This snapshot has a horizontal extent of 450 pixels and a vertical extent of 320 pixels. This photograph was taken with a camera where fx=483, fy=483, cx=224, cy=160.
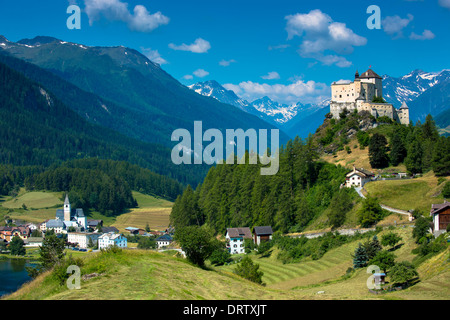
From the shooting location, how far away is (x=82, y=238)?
147 meters

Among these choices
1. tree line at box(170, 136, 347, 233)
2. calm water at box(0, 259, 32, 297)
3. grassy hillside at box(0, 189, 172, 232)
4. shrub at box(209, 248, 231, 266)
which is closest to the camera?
calm water at box(0, 259, 32, 297)

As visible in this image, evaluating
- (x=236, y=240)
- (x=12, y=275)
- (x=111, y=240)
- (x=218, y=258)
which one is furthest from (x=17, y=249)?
(x=218, y=258)

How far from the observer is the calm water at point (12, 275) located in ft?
261

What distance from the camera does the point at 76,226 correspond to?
164 metres

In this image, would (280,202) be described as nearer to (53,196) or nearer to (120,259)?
(120,259)

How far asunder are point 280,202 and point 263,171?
8739mm

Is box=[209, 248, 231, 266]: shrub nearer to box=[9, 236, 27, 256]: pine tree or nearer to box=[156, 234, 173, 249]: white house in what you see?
box=[156, 234, 173, 249]: white house

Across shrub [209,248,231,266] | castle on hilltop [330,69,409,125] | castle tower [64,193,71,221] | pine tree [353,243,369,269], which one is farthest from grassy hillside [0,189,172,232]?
pine tree [353,243,369,269]

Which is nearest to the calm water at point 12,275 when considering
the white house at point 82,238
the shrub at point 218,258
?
the white house at point 82,238

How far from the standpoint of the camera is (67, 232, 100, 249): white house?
14412 centimetres

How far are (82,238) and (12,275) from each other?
5408 cm

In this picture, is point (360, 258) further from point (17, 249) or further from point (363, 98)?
point (17, 249)

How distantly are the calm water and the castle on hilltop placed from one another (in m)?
70.7
